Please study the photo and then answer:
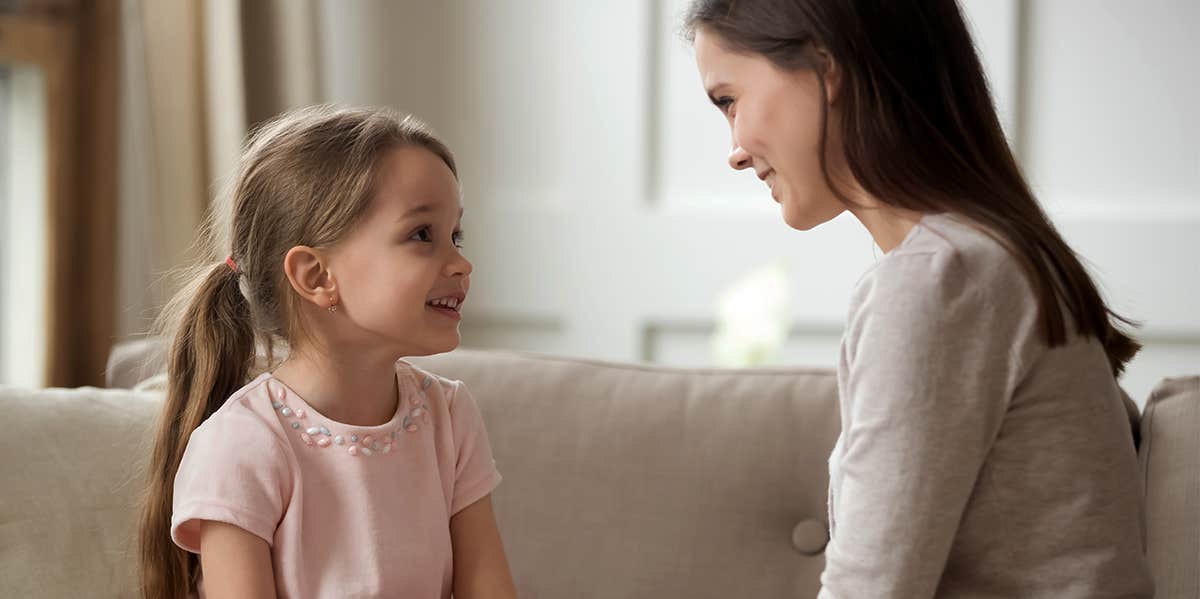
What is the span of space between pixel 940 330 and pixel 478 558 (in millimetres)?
542

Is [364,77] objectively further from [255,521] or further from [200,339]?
[255,521]

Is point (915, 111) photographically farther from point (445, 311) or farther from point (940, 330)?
point (445, 311)

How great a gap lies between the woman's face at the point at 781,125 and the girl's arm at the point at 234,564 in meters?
0.55

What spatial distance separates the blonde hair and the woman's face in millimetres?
295

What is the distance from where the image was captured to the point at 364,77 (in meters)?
3.13

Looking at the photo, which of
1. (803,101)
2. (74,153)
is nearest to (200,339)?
(803,101)

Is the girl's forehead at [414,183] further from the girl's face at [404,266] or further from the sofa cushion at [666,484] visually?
the sofa cushion at [666,484]

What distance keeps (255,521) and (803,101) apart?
0.60m

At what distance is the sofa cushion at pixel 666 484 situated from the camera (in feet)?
4.94

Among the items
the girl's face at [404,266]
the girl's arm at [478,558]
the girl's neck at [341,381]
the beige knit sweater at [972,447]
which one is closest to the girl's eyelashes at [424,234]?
the girl's face at [404,266]

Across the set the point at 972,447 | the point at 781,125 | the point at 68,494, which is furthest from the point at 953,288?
the point at 68,494

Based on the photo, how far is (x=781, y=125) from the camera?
1115mm

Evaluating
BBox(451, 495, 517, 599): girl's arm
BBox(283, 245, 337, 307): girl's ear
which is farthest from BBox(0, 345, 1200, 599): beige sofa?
BBox(283, 245, 337, 307): girl's ear

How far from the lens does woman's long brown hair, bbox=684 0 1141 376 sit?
1.05 metres
